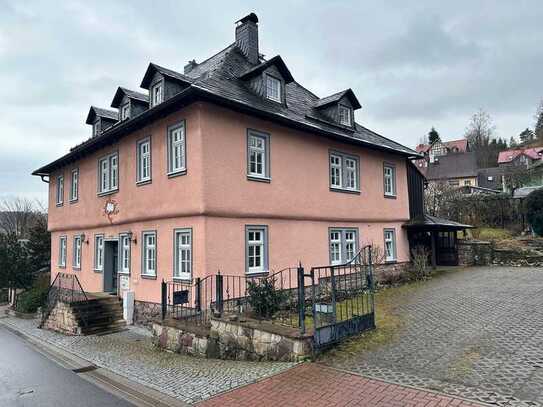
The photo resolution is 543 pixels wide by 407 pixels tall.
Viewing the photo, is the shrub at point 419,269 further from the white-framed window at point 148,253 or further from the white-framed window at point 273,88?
the white-framed window at point 148,253

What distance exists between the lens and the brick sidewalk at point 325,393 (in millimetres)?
5412

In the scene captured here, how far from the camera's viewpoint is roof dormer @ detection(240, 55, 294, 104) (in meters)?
14.0

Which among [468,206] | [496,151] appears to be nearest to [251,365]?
[468,206]

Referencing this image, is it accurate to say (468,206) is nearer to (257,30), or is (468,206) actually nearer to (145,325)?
(257,30)

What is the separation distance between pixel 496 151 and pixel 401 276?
6464cm

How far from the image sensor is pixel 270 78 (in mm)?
14500

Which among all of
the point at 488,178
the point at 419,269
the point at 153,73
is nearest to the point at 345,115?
the point at 419,269

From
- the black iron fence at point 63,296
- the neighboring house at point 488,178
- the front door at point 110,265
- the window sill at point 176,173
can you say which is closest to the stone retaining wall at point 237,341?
the window sill at point 176,173

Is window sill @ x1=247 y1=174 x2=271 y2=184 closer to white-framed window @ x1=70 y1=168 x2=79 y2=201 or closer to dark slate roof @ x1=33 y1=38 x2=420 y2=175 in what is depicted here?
dark slate roof @ x1=33 y1=38 x2=420 y2=175

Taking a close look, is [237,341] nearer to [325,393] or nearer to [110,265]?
[325,393]

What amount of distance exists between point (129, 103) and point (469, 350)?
46.8 feet

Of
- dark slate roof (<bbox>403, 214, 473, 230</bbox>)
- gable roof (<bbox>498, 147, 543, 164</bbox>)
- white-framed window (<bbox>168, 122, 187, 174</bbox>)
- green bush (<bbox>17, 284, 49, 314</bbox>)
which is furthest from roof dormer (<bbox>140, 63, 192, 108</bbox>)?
gable roof (<bbox>498, 147, 543, 164</bbox>)

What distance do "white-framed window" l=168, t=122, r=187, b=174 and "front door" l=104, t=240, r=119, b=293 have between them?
5.80 meters

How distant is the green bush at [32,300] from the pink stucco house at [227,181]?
209 cm
